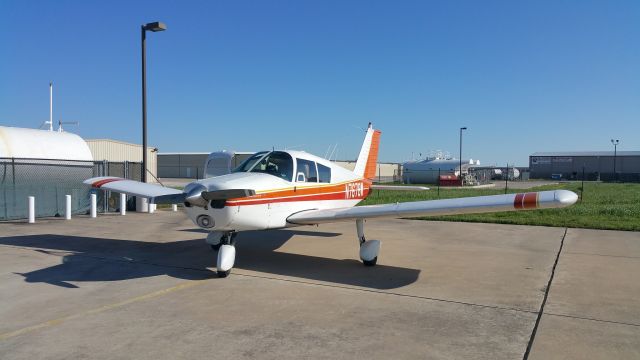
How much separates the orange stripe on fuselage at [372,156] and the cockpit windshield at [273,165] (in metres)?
4.33

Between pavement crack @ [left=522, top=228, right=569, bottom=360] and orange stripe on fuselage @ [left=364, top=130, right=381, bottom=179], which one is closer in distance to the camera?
pavement crack @ [left=522, top=228, right=569, bottom=360]

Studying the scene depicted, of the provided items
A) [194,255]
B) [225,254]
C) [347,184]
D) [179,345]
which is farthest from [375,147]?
[179,345]

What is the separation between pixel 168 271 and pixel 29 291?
206cm

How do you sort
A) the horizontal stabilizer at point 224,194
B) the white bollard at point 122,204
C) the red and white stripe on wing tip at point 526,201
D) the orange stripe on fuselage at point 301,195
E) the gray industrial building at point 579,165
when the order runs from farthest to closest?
1. the gray industrial building at point 579,165
2. the white bollard at point 122,204
3. the orange stripe on fuselage at point 301,195
4. the horizontal stabilizer at point 224,194
5. the red and white stripe on wing tip at point 526,201

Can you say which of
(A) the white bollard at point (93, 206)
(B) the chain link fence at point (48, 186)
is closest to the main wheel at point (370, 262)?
(A) the white bollard at point (93, 206)

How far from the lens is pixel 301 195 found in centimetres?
865

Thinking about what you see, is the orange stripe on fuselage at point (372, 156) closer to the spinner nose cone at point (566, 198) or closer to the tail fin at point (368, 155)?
the tail fin at point (368, 155)

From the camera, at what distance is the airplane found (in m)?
6.88

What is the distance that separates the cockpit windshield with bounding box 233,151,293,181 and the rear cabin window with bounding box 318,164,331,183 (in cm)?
100

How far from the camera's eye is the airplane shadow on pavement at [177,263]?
24.5 feet

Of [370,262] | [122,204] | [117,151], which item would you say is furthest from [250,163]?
[117,151]

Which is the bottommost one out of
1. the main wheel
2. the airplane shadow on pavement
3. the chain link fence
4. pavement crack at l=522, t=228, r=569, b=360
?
the airplane shadow on pavement

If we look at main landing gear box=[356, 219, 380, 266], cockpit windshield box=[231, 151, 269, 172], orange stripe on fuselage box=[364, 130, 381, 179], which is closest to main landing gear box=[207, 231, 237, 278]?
cockpit windshield box=[231, 151, 269, 172]

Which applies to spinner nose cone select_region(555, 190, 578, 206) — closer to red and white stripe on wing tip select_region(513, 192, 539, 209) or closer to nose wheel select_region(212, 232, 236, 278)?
red and white stripe on wing tip select_region(513, 192, 539, 209)
